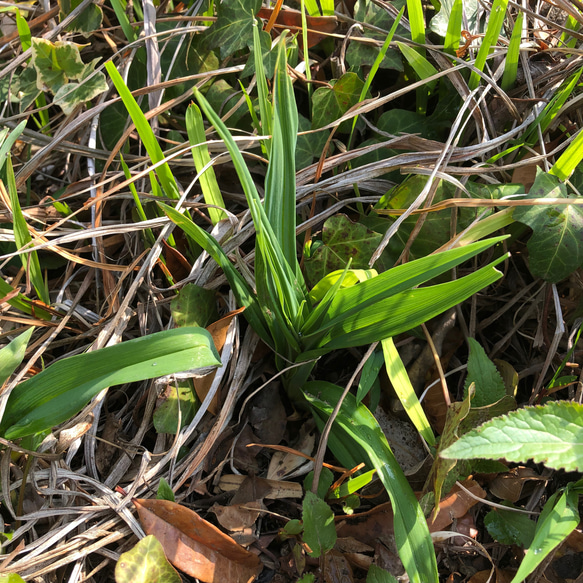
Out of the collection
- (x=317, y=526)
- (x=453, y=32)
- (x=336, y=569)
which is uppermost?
(x=453, y=32)

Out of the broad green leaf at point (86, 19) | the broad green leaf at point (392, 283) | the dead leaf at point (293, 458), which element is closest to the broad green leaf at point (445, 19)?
the broad green leaf at point (392, 283)

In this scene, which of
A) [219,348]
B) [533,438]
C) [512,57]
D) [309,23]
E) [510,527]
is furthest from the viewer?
[309,23]

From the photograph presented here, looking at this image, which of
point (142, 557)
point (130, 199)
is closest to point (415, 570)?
point (142, 557)

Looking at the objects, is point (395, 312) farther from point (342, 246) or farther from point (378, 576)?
point (378, 576)

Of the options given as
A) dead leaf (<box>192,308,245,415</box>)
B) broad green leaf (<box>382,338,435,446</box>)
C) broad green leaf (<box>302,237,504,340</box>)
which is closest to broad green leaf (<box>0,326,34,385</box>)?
dead leaf (<box>192,308,245,415</box>)

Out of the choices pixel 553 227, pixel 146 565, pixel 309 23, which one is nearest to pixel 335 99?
pixel 309 23

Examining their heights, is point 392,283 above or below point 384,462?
above

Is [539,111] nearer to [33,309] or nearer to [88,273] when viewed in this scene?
[88,273]

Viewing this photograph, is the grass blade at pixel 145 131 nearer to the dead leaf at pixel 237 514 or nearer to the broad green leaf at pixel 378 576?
the dead leaf at pixel 237 514
